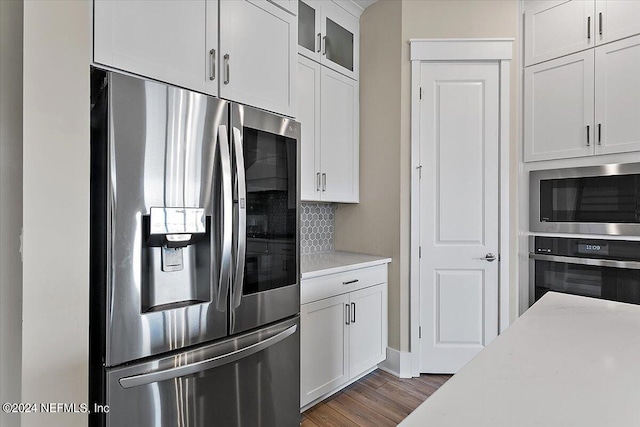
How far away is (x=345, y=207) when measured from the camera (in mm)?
3107

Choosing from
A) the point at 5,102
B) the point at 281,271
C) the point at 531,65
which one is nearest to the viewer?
the point at 5,102

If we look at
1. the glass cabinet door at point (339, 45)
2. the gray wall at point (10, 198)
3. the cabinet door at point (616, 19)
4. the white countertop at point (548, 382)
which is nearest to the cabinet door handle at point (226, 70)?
the gray wall at point (10, 198)

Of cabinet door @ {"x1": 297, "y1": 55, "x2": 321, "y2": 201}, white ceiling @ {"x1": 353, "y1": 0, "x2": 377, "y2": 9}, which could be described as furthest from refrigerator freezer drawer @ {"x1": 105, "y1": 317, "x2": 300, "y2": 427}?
white ceiling @ {"x1": 353, "y1": 0, "x2": 377, "y2": 9}

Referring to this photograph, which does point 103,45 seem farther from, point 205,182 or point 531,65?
point 531,65

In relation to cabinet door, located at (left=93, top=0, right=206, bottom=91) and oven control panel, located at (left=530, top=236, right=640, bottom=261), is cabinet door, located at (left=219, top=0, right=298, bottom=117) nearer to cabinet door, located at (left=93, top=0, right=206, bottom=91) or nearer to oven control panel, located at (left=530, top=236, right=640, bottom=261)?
cabinet door, located at (left=93, top=0, right=206, bottom=91)

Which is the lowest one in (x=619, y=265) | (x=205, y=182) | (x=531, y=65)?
(x=619, y=265)

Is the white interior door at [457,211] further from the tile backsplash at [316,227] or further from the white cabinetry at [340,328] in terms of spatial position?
the tile backsplash at [316,227]

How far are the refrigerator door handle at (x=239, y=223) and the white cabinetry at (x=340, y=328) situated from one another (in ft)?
2.04

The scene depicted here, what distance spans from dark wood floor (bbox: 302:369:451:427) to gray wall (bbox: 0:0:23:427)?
1.50 metres

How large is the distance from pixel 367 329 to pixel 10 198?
7.11 feet

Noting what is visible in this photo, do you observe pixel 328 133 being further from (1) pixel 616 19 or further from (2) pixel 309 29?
(1) pixel 616 19

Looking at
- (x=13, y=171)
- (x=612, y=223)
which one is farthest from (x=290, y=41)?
(x=612, y=223)

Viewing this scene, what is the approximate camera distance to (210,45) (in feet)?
5.17

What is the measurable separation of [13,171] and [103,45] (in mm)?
535
